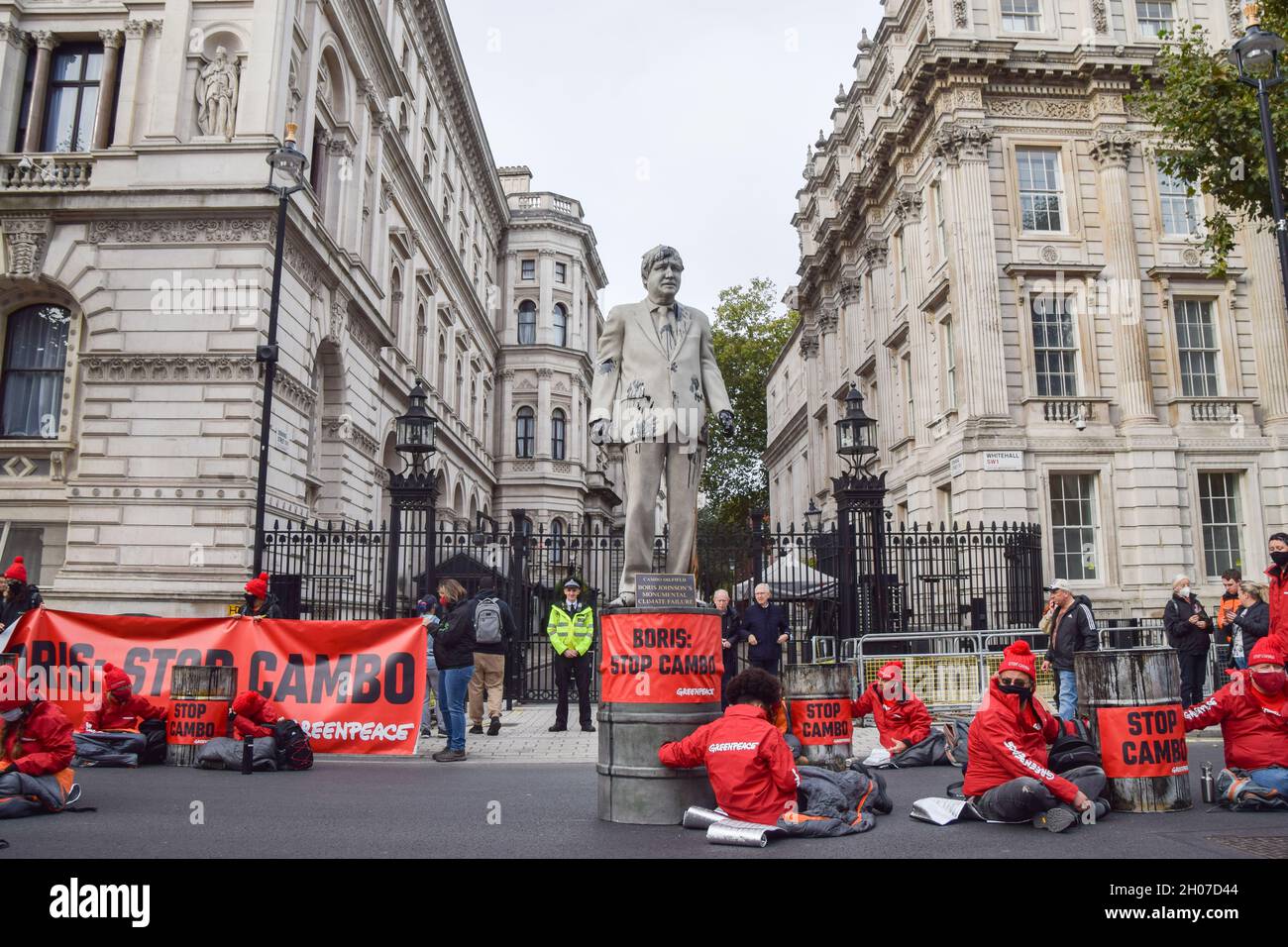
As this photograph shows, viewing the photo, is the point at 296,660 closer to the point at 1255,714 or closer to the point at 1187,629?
the point at 1255,714

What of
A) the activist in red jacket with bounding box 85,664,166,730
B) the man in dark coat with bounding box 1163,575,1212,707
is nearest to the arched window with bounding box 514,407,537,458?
the man in dark coat with bounding box 1163,575,1212,707

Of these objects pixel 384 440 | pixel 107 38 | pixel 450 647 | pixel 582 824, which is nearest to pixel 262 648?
pixel 450 647

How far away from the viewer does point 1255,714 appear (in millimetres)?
7371

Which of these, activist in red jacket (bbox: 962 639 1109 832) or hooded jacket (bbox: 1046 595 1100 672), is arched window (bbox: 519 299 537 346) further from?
activist in red jacket (bbox: 962 639 1109 832)

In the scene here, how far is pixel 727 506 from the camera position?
192 feet

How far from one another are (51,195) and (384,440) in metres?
12.2

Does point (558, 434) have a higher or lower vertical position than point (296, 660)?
higher

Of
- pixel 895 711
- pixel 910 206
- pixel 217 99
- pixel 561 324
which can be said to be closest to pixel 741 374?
pixel 561 324

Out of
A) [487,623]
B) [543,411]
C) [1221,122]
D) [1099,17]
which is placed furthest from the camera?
[543,411]

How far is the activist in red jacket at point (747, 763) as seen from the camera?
20.2ft

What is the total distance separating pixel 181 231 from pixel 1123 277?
73.2 feet

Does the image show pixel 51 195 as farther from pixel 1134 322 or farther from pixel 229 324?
pixel 1134 322

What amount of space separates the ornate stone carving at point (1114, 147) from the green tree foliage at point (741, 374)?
29.6m
